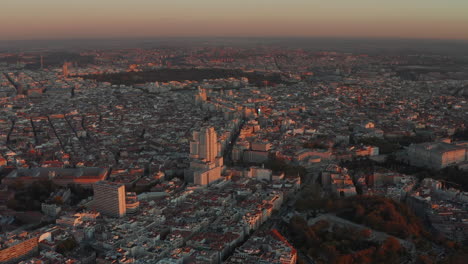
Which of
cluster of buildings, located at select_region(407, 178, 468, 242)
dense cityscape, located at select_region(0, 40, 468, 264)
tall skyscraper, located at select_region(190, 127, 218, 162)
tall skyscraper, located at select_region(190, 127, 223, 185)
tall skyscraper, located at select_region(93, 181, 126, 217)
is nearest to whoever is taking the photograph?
dense cityscape, located at select_region(0, 40, 468, 264)

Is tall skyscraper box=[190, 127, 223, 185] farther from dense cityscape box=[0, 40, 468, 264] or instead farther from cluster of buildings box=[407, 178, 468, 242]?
cluster of buildings box=[407, 178, 468, 242]

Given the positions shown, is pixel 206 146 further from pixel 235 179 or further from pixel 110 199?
pixel 110 199

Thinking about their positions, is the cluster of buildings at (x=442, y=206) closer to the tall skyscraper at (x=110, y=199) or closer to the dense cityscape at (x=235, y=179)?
the dense cityscape at (x=235, y=179)

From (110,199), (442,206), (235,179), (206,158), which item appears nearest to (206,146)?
(206,158)

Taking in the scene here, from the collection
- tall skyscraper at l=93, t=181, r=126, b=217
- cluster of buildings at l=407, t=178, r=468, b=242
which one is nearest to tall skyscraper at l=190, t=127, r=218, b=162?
tall skyscraper at l=93, t=181, r=126, b=217

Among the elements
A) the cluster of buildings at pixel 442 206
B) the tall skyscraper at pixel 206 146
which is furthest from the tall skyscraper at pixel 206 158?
the cluster of buildings at pixel 442 206
